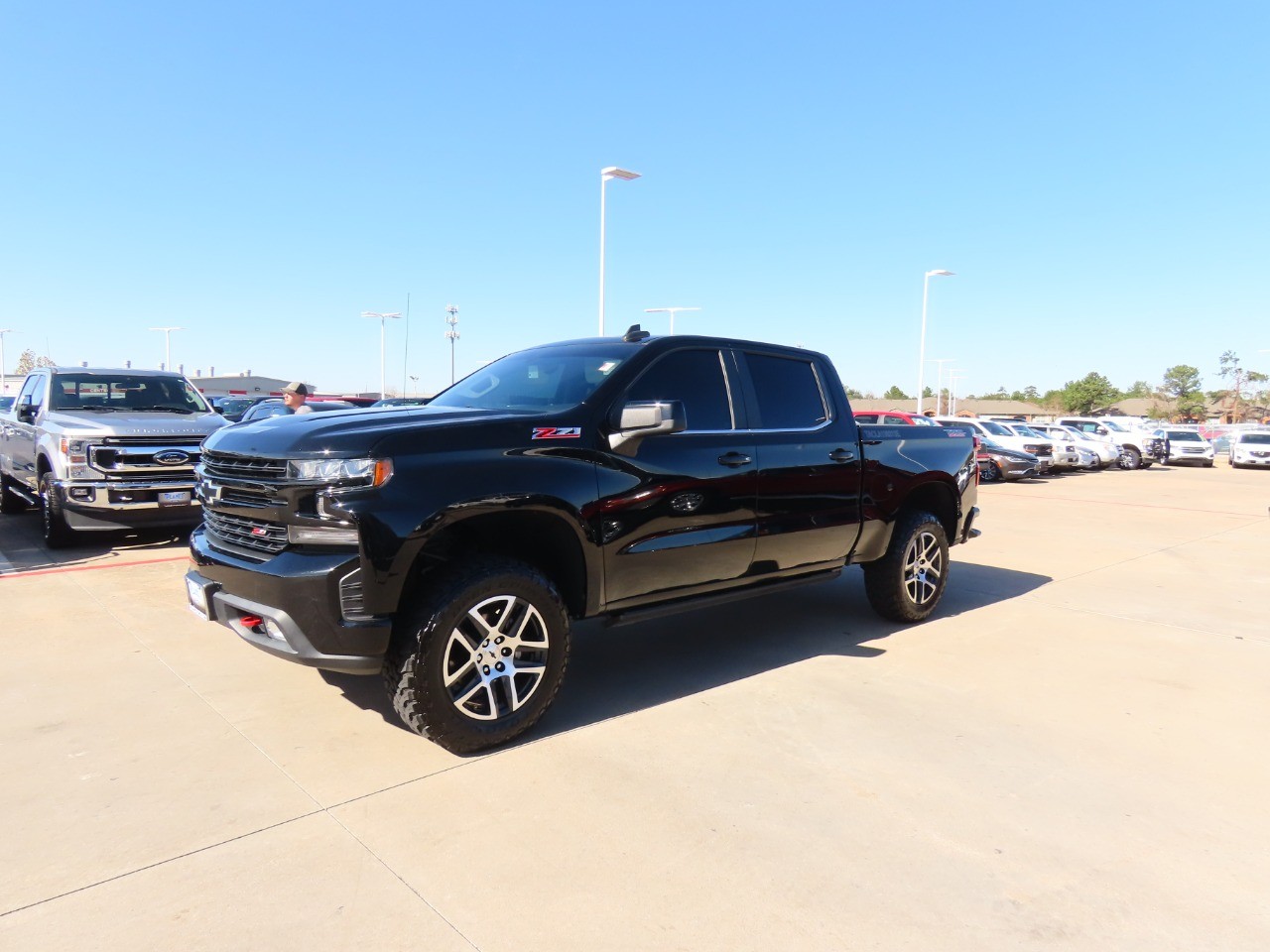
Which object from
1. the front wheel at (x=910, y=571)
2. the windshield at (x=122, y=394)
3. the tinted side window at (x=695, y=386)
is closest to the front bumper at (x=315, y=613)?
the tinted side window at (x=695, y=386)

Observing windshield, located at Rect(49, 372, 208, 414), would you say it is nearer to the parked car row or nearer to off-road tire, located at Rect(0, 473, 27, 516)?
off-road tire, located at Rect(0, 473, 27, 516)

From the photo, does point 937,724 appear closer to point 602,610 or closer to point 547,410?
point 602,610

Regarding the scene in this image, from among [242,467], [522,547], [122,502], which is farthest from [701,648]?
[122,502]

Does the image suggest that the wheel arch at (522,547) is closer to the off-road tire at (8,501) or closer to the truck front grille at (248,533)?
the truck front grille at (248,533)

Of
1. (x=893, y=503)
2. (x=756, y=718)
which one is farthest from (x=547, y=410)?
(x=893, y=503)

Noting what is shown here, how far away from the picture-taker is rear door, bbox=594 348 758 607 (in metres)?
4.16

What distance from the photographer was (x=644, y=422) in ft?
12.9

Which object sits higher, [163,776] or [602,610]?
[602,610]

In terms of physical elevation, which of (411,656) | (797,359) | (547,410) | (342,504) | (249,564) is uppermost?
(797,359)

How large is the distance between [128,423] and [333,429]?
566cm

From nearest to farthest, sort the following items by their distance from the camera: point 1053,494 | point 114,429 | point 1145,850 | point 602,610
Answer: point 1145,850
point 602,610
point 114,429
point 1053,494

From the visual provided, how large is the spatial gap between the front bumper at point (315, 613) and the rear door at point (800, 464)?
231 cm

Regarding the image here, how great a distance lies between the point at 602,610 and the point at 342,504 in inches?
55.2

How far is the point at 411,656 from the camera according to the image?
3475mm
